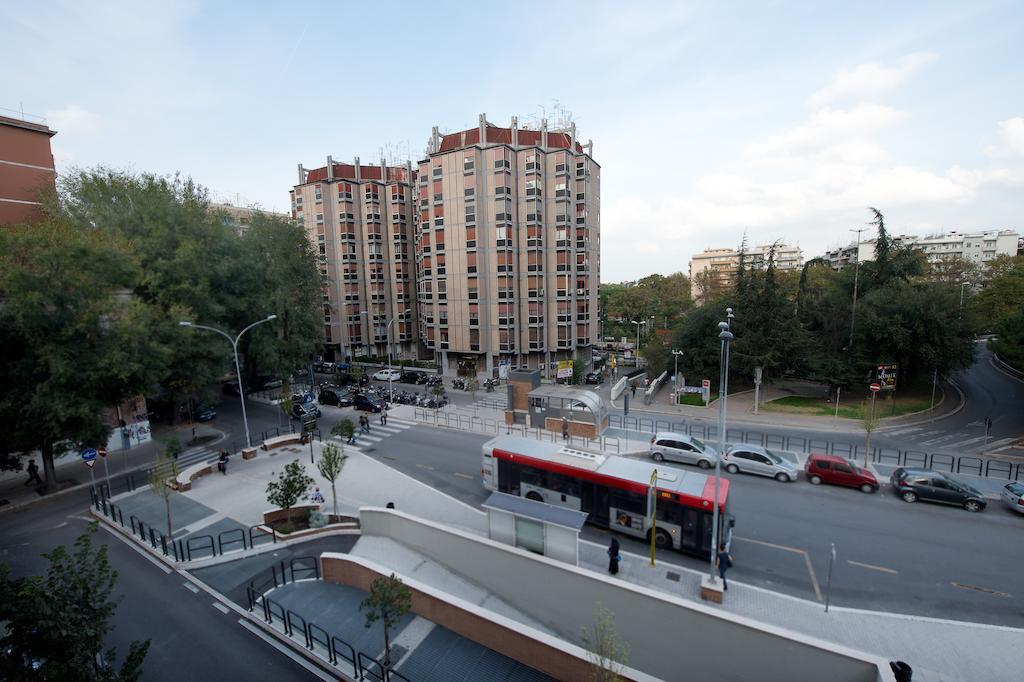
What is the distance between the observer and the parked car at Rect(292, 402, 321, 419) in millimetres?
29602

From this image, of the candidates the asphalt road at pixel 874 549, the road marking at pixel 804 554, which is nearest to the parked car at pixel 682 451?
the asphalt road at pixel 874 549

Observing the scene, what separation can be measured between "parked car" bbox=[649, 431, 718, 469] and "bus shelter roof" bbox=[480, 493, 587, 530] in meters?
10.9

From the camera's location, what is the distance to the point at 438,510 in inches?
689

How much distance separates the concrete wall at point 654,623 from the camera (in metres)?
7.88

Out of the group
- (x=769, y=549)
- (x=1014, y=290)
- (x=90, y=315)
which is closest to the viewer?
(x=769, y=549)

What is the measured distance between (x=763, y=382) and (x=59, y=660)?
3761cm

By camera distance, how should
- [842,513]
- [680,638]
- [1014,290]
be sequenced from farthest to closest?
[1014,290] < [842,513] < [680,638]

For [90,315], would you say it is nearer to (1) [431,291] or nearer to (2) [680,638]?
(2) [680,638]

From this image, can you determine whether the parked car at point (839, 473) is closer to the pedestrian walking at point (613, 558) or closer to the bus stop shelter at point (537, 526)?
the pedestrian walking at point (613, 558)

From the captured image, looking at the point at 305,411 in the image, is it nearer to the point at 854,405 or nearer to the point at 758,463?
the point at 758,463

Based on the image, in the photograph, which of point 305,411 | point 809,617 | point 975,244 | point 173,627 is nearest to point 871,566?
point 809,617

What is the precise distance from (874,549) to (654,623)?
9.60 metres

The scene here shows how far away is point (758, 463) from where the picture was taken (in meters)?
19.8

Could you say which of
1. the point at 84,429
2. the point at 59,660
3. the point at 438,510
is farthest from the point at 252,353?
the point at 59,660
